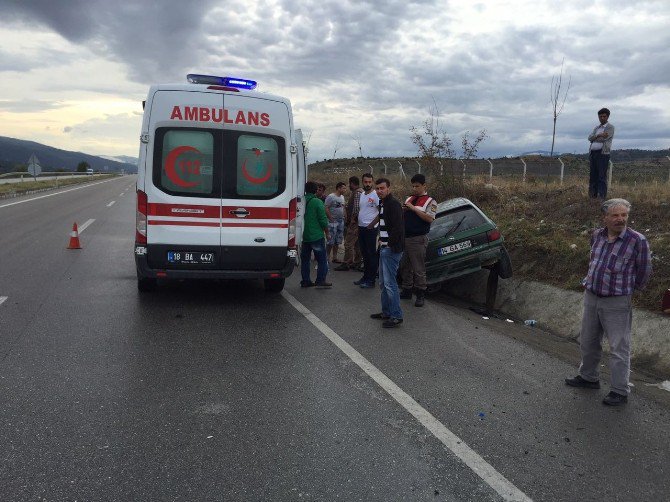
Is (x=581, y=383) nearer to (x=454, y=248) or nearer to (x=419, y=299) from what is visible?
(x=419, y=299)

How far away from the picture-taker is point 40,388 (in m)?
4.35

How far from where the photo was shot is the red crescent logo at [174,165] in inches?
271

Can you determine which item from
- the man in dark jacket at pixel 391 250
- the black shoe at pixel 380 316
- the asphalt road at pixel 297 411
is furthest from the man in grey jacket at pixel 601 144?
the black shoe at pixel 380 316

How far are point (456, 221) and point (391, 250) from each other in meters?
2.08

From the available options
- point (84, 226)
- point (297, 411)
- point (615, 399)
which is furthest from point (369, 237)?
point (84, 226)

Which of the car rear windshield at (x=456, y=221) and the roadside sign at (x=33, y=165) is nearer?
the car rear windshield at (x=456, y=221)

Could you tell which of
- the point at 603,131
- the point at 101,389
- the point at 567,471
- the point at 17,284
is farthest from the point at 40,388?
the point at 603,131

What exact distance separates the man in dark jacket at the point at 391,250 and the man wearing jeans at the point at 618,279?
7.87 ft

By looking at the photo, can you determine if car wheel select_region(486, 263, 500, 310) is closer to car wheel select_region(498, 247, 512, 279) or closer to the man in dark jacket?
car wheel select_region(498, 247, 512, 279)

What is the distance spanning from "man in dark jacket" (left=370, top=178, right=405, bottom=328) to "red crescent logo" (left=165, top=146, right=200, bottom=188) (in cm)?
240

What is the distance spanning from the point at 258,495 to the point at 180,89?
210 inches

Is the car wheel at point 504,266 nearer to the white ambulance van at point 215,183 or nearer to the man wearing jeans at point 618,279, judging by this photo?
the white ambulance van at point 215,183

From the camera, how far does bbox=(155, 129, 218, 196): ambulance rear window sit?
6859mm

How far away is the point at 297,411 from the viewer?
407 cm
